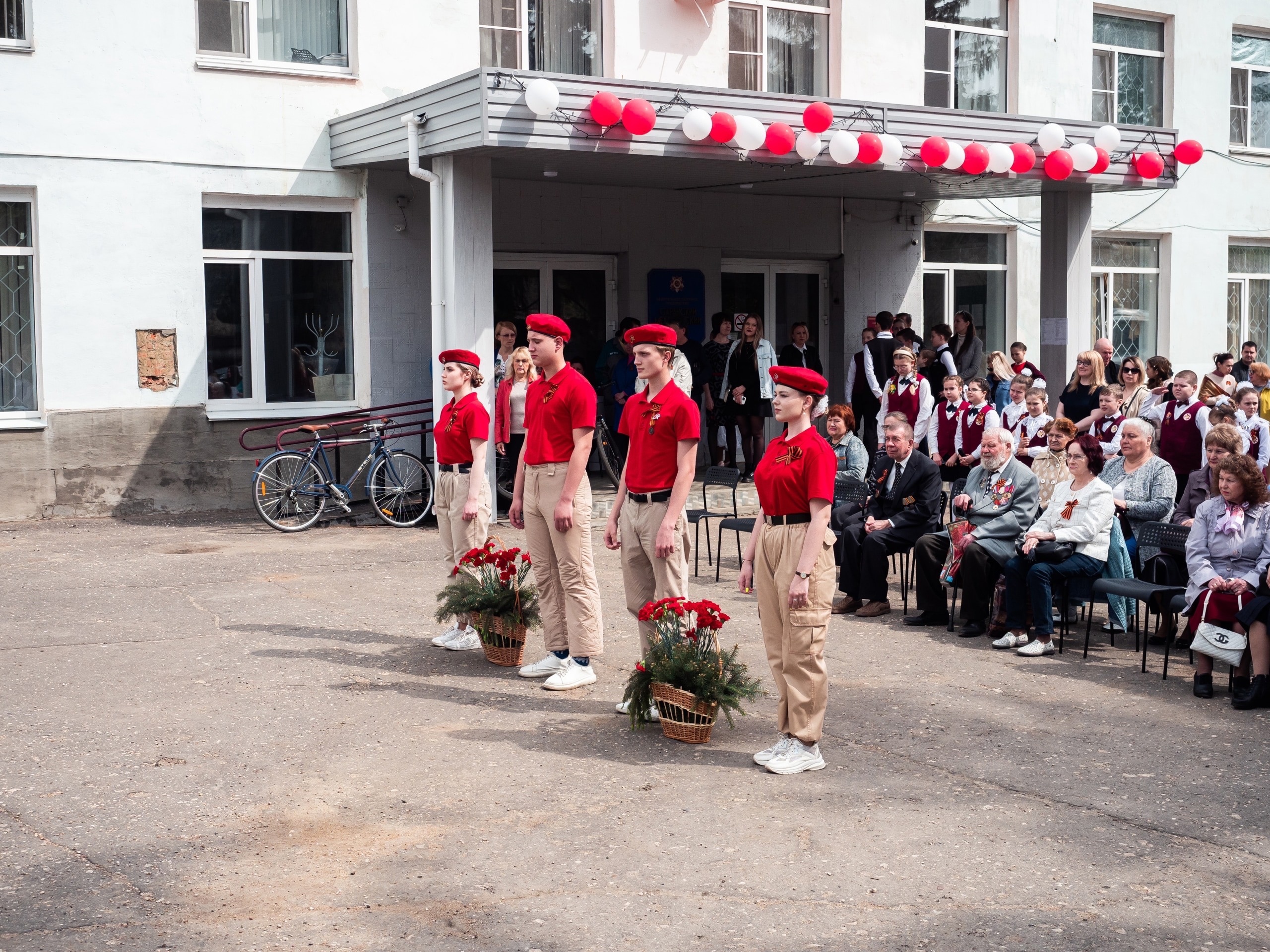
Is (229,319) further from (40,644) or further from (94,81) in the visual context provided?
(40,644)

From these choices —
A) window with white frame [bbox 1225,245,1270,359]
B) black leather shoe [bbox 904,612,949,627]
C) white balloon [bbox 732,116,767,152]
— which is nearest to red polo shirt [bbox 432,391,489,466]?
black leather shoe [bbox 904,612,949,627]

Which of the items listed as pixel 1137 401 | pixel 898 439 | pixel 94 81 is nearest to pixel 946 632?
pixel 898 439

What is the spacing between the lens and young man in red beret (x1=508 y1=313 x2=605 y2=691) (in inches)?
292

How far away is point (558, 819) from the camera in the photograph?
5.55m

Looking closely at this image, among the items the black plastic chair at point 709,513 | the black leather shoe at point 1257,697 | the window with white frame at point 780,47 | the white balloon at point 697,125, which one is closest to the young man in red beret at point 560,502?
the black leather shoe at point 1257,697

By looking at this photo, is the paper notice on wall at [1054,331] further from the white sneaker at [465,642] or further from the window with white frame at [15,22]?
the window with white frame at [15,22]

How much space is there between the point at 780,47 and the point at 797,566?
43.1ft

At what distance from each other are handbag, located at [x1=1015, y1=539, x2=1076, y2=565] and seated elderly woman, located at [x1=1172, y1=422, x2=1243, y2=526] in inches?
29.1

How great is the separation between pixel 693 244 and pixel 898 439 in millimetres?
8736

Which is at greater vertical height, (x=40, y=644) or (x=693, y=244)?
(x=693, y=244)

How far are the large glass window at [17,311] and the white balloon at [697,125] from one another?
6.56 meters

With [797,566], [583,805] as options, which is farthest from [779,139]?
[583,805]

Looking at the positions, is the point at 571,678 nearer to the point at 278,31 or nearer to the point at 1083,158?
→ the point at 278,31

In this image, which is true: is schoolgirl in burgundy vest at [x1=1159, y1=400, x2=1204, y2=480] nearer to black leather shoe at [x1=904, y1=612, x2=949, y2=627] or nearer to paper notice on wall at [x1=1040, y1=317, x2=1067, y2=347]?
black leather shoe at [x1=904, y1=612, x2=949, y2=627]
